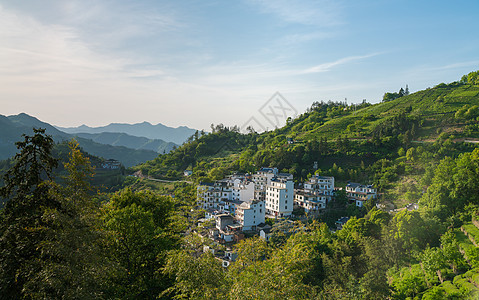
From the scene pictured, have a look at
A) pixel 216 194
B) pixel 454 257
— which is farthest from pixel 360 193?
pixel 454 257

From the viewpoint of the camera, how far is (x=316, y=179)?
123ft

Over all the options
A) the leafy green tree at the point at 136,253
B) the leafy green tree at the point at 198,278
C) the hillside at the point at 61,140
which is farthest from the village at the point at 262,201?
the hillside at the point at 61,140

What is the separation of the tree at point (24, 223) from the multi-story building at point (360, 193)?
33.1 metres

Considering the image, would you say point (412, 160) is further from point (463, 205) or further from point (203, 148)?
point (203, 148)

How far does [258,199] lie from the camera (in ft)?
119

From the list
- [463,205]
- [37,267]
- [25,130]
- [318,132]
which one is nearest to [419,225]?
[463,205]

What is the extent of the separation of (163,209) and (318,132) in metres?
52.6

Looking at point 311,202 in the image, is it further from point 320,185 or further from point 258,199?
point 258,199

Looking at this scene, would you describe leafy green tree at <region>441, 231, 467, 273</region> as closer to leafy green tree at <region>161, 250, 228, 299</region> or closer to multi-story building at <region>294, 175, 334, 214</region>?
leafy green tree at <region>161, 250, 228, 299</region>

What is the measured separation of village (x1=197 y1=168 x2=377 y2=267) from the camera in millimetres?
28016

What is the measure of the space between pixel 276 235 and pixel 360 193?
1545cm

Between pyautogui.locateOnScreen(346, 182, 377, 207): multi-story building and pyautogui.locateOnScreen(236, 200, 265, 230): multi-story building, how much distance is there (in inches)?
488

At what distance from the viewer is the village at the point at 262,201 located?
28.0 metres

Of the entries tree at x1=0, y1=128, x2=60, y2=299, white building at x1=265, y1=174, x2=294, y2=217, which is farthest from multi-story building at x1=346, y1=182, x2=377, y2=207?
tree at x1=0, y1=128, x2=60, y2=299
